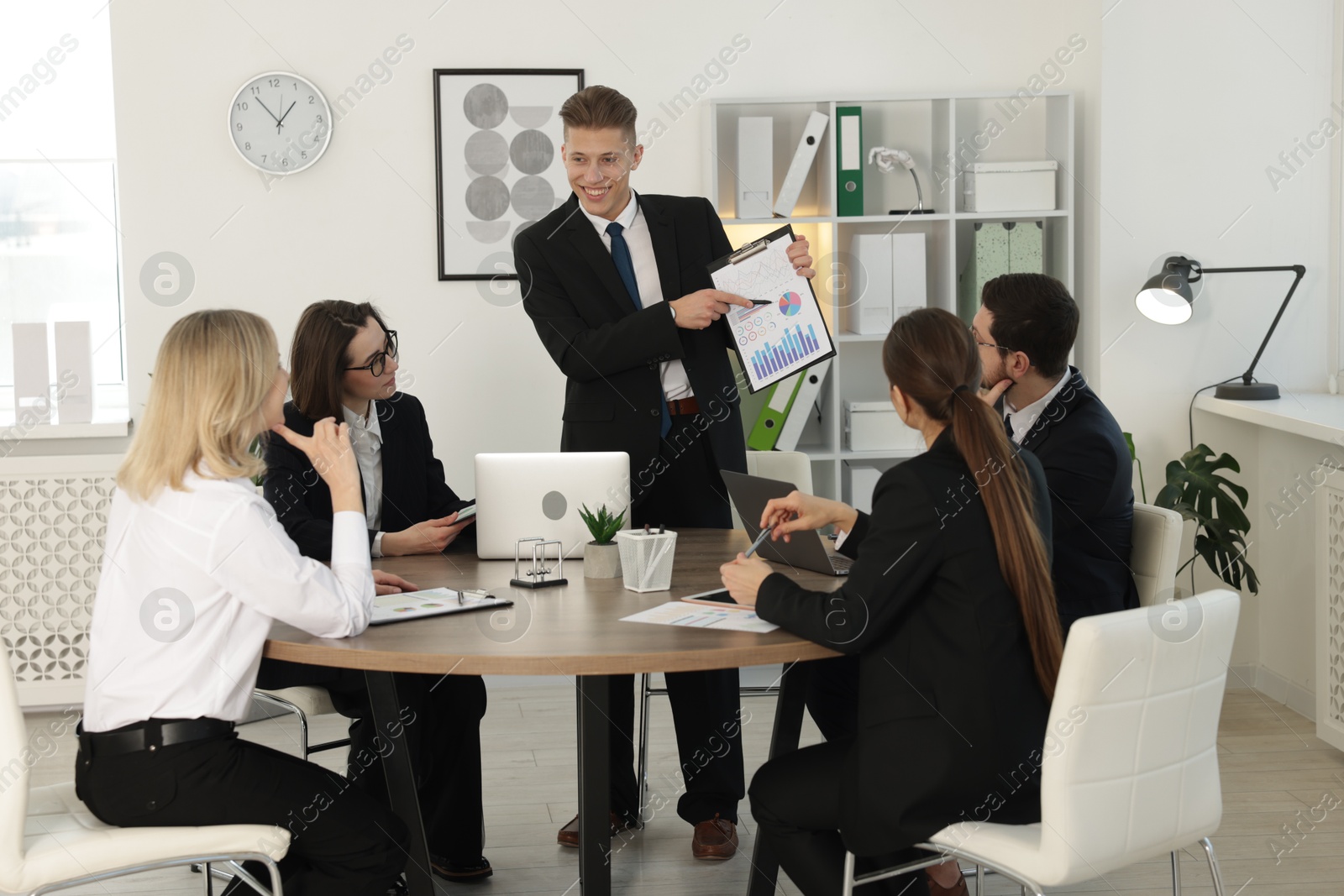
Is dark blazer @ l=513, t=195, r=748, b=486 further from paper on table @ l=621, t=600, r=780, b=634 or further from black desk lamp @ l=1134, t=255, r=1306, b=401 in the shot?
black desk lamp @ l=1134, t=255, r=1306, b=401

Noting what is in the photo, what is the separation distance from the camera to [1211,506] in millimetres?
4051

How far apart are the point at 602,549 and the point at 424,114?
96.3 inches

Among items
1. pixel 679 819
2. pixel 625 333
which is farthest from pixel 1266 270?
pixel 679 819

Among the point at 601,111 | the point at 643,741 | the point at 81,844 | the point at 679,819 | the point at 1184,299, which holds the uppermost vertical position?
the point at 601,111

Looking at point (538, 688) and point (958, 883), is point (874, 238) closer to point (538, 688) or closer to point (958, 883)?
point (538, 688)

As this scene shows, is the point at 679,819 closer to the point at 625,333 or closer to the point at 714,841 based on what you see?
the point at 714,841

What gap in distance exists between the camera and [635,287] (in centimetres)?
315

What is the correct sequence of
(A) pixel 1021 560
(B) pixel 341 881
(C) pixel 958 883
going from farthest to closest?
(C) pixel 958 883, (B) pixel 341 881, (A) pixel 1021 560

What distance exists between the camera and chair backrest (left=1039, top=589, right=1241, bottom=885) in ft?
5.67

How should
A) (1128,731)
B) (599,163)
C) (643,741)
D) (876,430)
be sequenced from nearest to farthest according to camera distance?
(1128,731)
(599,163)
(643,741)
(876,430)

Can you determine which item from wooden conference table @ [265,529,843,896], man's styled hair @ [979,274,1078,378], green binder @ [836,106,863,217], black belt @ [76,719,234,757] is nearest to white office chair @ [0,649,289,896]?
black belt @ [76,719,234,757]

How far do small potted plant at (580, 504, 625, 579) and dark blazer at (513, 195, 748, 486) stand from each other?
571 millimetres

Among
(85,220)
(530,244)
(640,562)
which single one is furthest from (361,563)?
(85,220)

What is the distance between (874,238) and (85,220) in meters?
2.92
